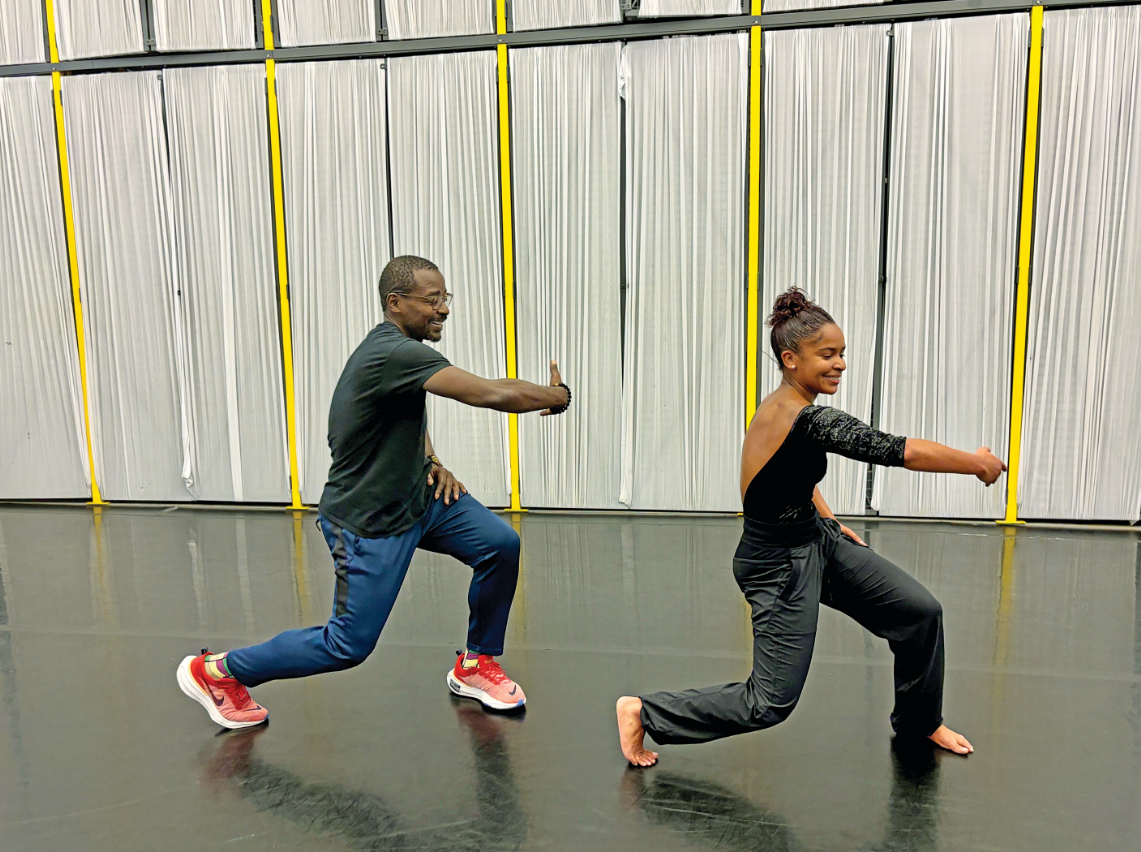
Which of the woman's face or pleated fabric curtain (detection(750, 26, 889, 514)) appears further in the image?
pleated fabric curtain (detection(750, 26, 889, 514))

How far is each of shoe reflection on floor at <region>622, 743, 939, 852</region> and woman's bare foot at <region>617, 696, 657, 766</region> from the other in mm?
36

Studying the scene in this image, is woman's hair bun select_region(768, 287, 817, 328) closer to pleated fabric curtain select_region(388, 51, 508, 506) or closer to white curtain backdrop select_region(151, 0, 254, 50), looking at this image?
pleated fabric curtain select_region(388, 51, 508, 506)

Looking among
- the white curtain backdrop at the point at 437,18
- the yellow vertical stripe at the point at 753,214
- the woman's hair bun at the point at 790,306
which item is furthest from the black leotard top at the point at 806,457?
the white curtain backdrop at the point at 437,18

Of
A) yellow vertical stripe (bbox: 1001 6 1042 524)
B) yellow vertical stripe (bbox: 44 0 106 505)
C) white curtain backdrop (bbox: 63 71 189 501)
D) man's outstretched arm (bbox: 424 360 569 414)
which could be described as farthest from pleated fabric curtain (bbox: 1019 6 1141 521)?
yellow vertical stripe (bbox: 44 0 106 505)

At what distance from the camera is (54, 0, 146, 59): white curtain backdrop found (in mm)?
5309

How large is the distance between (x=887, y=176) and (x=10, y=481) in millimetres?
A: 5570

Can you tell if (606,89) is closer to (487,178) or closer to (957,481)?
(487,178)

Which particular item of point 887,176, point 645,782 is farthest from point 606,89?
point 645,782

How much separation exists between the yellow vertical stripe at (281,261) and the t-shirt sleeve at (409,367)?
320cm

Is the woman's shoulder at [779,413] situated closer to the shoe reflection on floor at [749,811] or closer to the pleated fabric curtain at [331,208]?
the shoe reflection on floor at [749,811]

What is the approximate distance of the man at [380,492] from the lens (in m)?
2.49

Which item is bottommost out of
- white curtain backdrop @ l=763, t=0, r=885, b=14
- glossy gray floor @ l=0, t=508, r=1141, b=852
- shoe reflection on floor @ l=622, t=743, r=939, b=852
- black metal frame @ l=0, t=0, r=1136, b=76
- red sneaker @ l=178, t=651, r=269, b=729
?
glossy gray floor @ l=0, t=508, r=1141, b=852

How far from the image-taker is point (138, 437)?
5.75 meters

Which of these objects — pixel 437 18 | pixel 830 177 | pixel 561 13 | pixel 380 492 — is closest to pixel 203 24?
pixel 437 18
